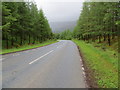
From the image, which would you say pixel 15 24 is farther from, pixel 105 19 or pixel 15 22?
pixel 105 19

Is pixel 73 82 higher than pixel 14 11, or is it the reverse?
pixel 14 11

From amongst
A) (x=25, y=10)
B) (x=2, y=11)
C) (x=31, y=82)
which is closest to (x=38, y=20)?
(x=25, y=10)

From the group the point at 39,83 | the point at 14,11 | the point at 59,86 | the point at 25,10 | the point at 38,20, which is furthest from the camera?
the point at 38,20

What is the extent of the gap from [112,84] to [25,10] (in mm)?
23742

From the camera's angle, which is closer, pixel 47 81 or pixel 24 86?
pixel 24 86

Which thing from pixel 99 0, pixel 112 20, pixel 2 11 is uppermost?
pixel 99 0

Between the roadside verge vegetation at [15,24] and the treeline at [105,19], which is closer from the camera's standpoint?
the treeline at [105,19]

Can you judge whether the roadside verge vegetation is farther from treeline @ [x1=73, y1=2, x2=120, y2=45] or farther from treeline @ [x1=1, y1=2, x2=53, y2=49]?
treeline @ [x1=73, y1=2, x2=120, y2=45]

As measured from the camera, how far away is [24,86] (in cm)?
404

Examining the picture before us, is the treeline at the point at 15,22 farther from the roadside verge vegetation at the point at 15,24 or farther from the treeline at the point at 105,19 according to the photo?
the treeline at the point at 105,19

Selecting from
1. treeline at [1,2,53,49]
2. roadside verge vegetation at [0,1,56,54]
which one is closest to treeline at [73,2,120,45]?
roadside verge vegetation at [0,1,56,54]

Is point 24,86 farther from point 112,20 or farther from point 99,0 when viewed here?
point 99,0

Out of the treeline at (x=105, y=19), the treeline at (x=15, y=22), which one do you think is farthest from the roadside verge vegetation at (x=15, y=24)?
the treeline at (x=105, y=19)

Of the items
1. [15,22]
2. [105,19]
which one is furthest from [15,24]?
[105,19]
